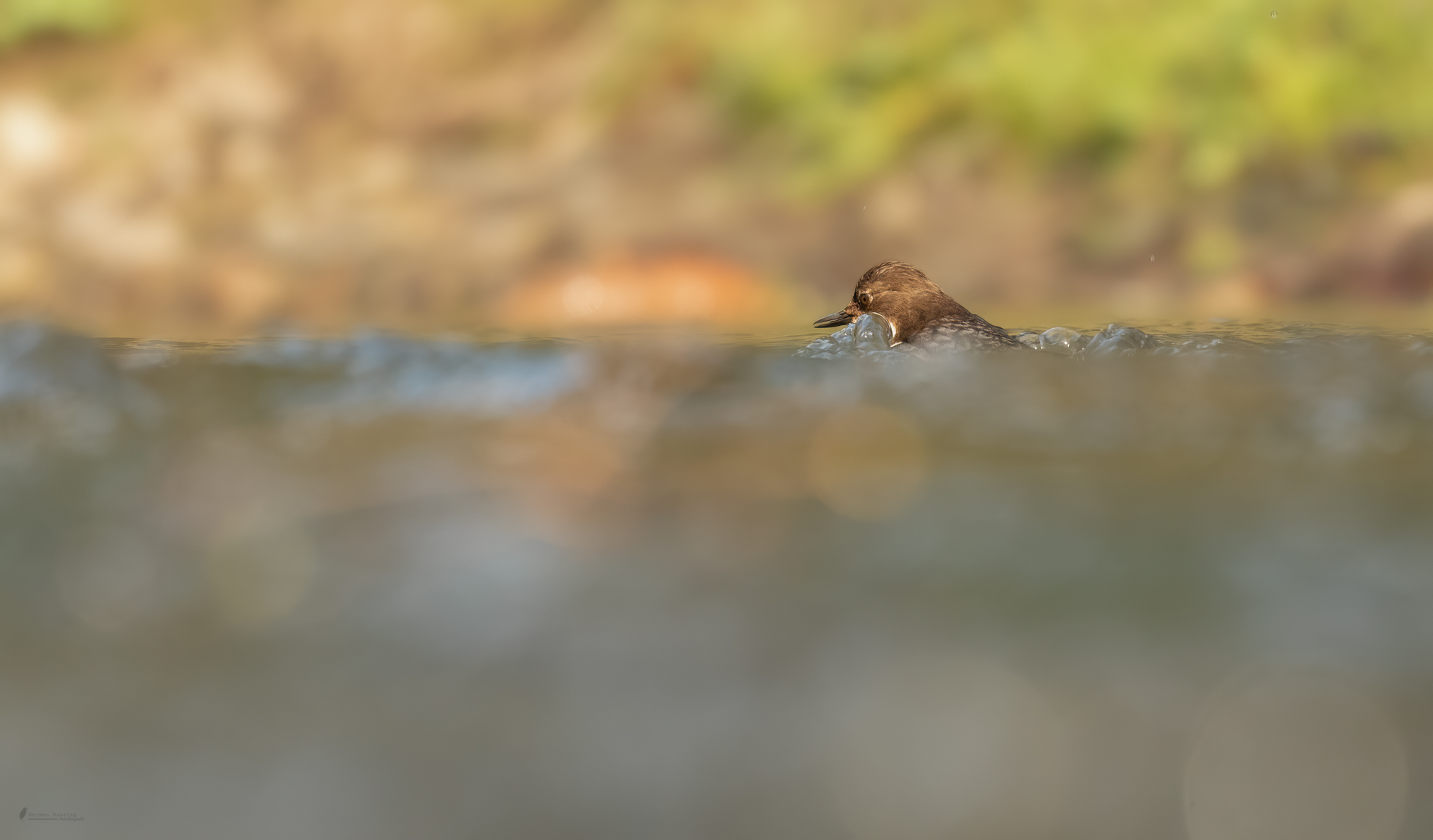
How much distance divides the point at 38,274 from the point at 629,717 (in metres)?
8.66

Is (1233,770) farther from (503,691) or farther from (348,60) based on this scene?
(348,60)

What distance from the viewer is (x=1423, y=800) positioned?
6.86 feet

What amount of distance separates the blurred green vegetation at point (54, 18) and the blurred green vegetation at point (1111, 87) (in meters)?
5.17

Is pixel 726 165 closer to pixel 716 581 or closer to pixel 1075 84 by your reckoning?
pixel 1075 84

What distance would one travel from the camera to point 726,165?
9984 mm

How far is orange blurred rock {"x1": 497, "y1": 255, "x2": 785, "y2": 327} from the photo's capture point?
895cm

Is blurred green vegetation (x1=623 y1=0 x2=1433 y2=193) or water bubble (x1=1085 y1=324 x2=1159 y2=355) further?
blurred green vegetation (x1=623 y1=0 x2=1433 y2=193)

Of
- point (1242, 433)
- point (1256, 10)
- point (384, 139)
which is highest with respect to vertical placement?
point (1256, 10)

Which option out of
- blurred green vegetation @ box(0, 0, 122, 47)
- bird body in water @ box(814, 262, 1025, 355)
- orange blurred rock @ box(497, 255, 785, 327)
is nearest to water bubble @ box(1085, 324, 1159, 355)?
bird body in water @ box(814, 262, 1025, 355)

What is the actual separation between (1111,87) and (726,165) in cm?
288

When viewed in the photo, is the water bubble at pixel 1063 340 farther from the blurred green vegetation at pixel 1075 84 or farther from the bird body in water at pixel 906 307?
the blurred green vegetation at pixel 1075 84

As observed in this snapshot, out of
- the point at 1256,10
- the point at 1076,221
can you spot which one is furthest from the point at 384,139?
the point at 1256,10

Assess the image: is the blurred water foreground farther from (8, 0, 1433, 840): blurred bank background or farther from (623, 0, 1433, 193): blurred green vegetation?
(623, 0, 1433, 193): blurred green vegetation

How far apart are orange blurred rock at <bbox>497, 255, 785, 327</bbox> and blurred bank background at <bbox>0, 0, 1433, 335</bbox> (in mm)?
23
